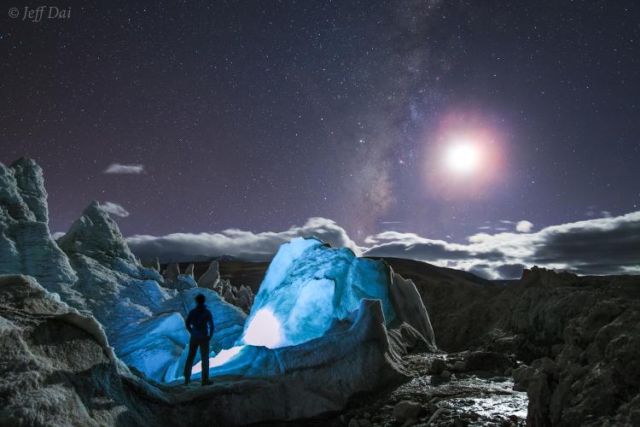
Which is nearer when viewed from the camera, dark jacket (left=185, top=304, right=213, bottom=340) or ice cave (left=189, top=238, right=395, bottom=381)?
dark jacket (left=185, top=304, right=213, bottom=340)

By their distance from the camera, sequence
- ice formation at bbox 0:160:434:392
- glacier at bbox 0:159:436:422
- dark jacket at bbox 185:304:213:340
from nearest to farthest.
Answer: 1. dark jacket at bbox 185:304:213:340
2. glacier at bbox 0:159:436:422
3. ice formation at bbox 0:160:434:392

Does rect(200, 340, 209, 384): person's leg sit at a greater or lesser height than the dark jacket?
lesser

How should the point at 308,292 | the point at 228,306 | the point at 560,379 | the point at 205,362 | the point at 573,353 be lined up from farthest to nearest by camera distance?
the point at 228,306
the point at 308,292
the point at 205,362
the point at 573,353
the point at 560,379

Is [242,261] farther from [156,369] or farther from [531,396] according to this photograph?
[531,396]

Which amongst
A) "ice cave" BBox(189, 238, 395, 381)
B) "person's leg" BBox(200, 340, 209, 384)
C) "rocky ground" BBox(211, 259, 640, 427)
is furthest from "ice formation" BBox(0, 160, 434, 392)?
"rocky ground" BBox(211, 259, 640, 427)

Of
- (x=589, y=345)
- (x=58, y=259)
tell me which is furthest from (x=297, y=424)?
(x=58, y=259)

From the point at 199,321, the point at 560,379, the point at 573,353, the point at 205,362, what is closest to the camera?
the point at 560,379

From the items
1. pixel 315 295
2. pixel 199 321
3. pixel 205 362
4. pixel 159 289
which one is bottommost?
pixel 205 362

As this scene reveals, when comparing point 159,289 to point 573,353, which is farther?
point 159,289

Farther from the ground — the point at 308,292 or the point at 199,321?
the point at 308,292

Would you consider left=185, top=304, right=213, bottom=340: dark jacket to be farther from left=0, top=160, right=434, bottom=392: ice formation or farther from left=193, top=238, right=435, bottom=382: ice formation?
left=193, top=238, right=435, bottom=382: ice formation

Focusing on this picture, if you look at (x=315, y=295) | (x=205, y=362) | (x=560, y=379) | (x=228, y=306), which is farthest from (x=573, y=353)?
→ (x=228, y=306)

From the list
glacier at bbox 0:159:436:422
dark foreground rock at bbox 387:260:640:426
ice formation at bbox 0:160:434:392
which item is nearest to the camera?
dark foreground rock at bbox 387:260:640:426

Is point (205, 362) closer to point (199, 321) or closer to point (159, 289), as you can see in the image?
point (199, 321)
